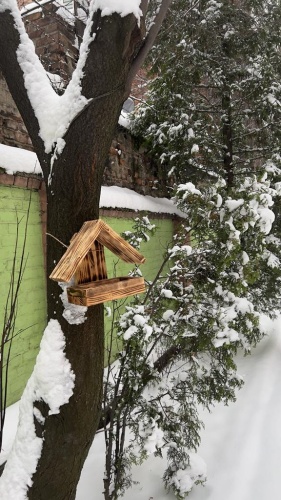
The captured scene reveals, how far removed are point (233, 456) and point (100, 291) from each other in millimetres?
3258

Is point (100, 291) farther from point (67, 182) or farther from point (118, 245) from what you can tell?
point (67, 182)

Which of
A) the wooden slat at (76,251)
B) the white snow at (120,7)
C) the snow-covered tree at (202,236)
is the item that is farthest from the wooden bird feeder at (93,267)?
the white snow at (120,7)

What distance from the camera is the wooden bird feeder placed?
1543 millimetres

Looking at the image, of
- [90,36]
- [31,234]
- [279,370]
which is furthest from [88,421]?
[279,370]

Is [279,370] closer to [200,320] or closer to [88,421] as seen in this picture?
[200,320]

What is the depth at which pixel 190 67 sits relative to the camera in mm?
5188

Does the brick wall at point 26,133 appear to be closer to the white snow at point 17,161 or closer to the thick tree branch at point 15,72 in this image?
the white snow at point 17,161

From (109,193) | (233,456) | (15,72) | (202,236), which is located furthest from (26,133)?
(233,456)

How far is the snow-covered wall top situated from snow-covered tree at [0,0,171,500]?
1515mm

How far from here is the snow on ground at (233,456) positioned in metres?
3.33

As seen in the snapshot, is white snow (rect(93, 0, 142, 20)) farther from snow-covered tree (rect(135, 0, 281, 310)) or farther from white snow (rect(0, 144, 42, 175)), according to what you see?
snow-covered tree (rect(135, 0, 281, 310))

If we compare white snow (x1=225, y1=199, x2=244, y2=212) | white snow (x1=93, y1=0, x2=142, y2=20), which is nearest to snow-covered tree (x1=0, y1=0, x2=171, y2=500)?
white snow (x1=93, y1=0, x2=142, y2=20)

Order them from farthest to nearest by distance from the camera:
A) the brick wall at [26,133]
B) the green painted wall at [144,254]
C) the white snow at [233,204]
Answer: the green painted wall at [144,254]
the brick wall at [26,133]
the white snow at [233,204]

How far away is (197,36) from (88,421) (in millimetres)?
5310
